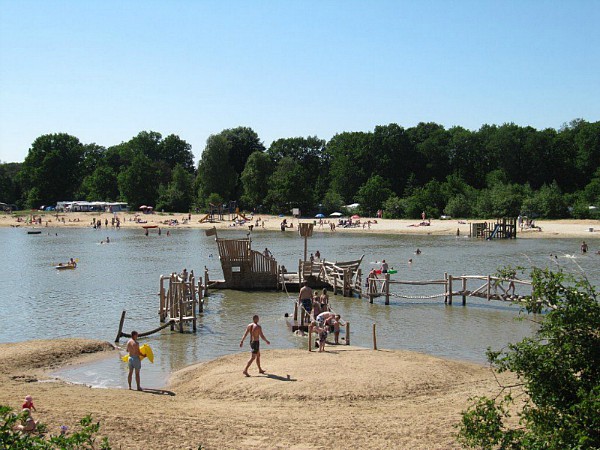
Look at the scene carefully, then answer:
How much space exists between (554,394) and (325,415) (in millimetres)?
4852

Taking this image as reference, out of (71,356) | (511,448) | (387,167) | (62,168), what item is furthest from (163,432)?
(62,168)

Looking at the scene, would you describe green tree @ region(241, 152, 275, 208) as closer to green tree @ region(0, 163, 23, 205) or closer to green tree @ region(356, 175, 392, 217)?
green tree @ region(356, 175, 392, 217)

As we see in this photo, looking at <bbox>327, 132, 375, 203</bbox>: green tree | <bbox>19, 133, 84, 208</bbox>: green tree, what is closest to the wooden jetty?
<bbox>327, 132, 375, 203</bbox>: green tree

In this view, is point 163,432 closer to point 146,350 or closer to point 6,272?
point 146,350

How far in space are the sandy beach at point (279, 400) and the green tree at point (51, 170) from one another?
4565 inches

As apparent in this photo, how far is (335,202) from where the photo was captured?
342ft

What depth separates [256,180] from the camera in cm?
10812

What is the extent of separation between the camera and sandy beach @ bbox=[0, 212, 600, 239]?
75000 mm

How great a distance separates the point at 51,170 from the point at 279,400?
125598 millimetres

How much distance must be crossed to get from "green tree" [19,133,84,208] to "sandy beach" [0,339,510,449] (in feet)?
380

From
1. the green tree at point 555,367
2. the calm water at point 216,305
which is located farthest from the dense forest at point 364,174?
the green tree at point 555,367

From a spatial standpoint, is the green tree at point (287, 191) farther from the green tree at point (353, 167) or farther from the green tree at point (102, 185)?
the green tree at point (102, 185)

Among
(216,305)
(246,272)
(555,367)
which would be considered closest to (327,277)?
(246,272)

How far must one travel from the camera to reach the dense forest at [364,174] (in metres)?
94.2
